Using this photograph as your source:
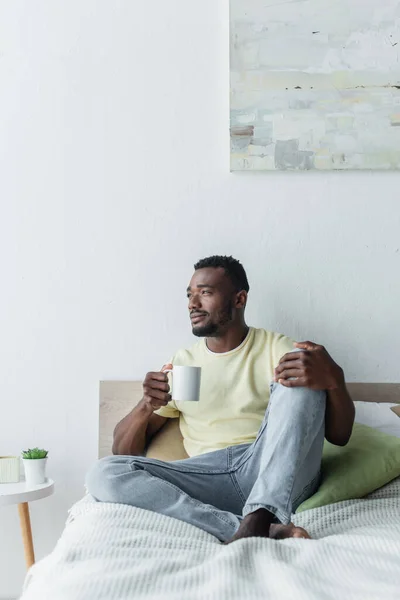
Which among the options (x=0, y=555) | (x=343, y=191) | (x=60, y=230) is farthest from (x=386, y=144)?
(x=0, y=555)

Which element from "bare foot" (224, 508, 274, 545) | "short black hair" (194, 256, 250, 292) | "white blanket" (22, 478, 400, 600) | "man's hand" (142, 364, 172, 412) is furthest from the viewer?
"short black hair" (194, 256, 250, 292)

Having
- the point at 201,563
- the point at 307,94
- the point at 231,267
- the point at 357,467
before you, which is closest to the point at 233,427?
the point at 357,467

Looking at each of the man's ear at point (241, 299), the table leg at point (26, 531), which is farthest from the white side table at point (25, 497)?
the man's ear at point (241, 299)

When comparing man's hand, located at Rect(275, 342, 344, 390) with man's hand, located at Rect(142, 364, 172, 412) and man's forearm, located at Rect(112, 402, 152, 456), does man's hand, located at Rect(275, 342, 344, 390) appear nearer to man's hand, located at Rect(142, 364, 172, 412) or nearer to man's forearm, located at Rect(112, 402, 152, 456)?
man's hand, located at Rect(142, 364, 172, 412)

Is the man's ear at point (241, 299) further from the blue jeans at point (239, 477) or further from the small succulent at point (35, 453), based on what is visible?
the small succulent at point (35, 453)

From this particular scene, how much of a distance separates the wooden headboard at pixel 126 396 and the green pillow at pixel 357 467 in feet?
1.26

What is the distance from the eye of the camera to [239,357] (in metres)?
2.13

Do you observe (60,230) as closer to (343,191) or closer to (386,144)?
(343,191)

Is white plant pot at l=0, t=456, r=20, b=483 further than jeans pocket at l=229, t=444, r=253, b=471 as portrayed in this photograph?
Yes

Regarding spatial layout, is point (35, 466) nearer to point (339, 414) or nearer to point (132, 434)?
point (132, 434)

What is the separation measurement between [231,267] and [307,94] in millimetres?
658

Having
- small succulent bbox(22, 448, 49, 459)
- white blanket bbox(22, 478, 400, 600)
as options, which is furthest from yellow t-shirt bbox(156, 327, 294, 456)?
white blanket bbox(22, 478, 400, 600)

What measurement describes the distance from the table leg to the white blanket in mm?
641

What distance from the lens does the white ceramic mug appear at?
183cm
